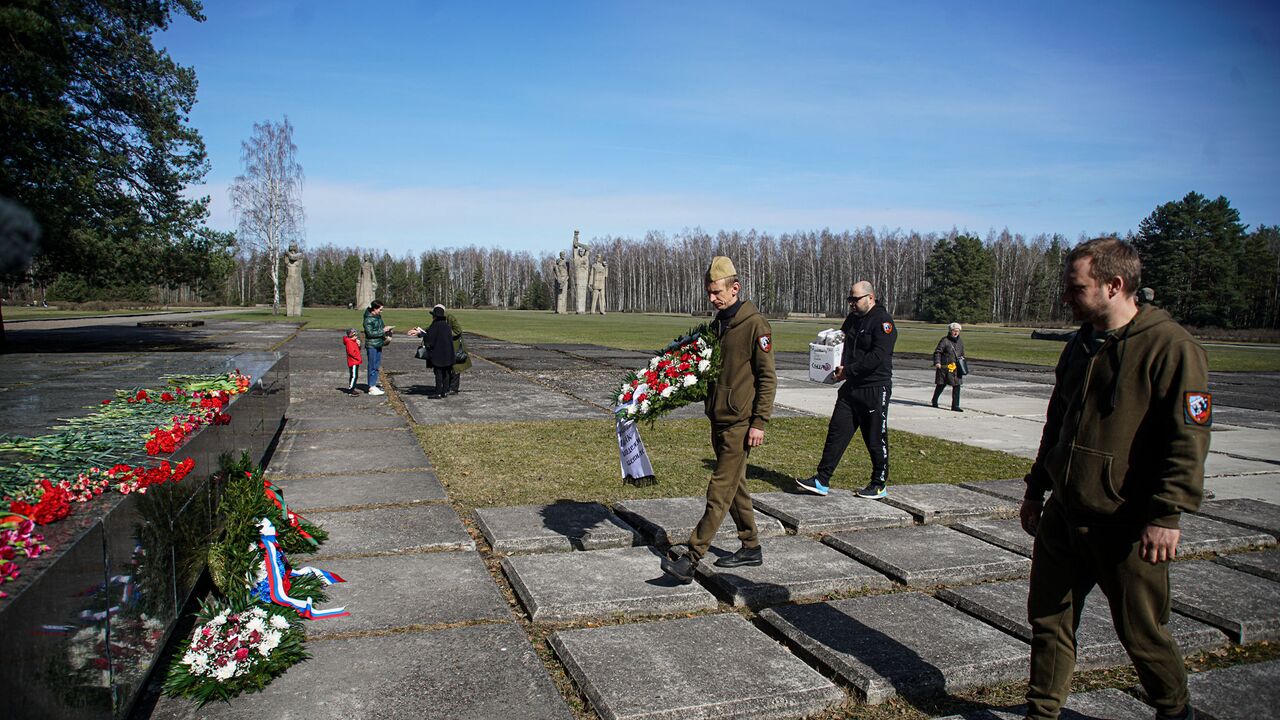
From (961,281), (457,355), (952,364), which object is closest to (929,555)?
(952,364)

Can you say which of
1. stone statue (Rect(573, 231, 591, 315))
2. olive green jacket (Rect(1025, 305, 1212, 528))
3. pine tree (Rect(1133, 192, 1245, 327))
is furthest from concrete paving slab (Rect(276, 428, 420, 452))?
stone statue (Rect(573, 231, 591, 315))

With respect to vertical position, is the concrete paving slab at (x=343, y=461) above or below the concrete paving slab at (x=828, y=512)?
below

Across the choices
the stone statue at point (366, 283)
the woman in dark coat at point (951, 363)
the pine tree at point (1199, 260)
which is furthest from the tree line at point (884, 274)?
the woman in dark coat at point (951, 363)

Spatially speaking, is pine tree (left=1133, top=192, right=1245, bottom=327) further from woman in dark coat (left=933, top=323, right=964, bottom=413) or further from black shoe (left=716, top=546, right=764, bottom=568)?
black shoe (left=716, top=546, right=764, bottom=568)

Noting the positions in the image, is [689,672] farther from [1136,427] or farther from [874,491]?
[874,491]

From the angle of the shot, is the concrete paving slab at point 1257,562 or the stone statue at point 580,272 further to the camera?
the stone statue at point 580,272

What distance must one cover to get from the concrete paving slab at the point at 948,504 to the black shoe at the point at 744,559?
2.14m

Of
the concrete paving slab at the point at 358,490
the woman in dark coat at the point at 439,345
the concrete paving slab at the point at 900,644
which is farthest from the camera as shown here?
the woman in dark coat at the point at 439,345

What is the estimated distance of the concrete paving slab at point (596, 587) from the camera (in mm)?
4547

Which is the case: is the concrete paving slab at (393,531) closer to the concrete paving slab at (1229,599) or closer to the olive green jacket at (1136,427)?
the olive green jacket at (1136,427)

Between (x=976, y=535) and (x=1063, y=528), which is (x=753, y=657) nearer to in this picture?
(x=1063, y=528)

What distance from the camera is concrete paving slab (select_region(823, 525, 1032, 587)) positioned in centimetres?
526

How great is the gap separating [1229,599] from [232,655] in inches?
219

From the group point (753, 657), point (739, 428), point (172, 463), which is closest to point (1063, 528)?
point (753, 657)
